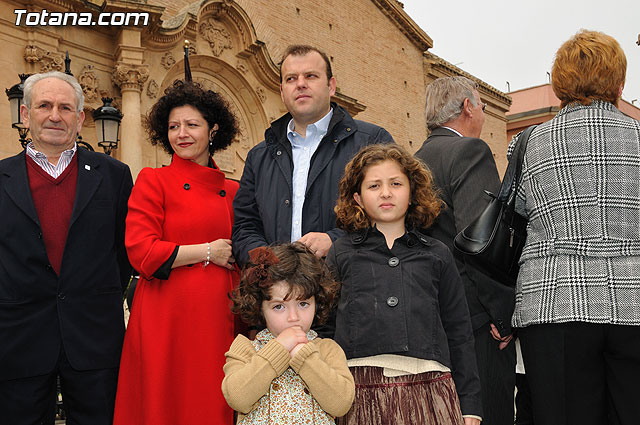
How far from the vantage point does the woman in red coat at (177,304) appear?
340 centimetres

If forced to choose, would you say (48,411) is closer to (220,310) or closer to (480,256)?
(220,310)

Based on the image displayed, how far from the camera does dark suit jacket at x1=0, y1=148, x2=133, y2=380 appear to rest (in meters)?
3.28

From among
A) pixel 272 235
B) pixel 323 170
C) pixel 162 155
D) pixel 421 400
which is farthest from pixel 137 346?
pixel 162 155

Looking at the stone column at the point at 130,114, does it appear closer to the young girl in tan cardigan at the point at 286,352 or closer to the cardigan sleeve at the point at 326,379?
the young girl in tan cardigan at the point at 286,352

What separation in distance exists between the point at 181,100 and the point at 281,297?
1721 millimetres

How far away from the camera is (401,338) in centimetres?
279

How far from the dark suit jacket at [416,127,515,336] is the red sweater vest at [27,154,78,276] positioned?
84.9 inches

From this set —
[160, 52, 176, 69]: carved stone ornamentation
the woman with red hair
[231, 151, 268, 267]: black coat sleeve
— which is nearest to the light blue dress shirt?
[231, 151, 268, 267]: black coat sleeve

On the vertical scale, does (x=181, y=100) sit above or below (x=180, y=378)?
above

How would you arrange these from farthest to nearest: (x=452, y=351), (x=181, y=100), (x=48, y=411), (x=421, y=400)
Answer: (x=181, y=100), (x=48, y=411), (x=452, y=351), (x=421, y=400)

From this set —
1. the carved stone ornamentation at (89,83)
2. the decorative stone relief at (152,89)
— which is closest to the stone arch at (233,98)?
the decorative stone relief at (152,89)

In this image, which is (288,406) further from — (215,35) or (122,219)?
(215,35)

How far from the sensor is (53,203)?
3.54 metres

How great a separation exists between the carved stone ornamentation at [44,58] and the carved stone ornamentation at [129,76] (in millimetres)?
910
